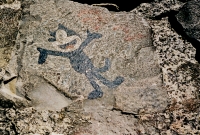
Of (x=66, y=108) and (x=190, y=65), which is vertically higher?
(x=190, y=65)

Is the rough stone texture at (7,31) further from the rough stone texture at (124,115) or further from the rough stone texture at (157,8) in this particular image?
the rough stone texture at (157,8)

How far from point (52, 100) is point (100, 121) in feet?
0.78

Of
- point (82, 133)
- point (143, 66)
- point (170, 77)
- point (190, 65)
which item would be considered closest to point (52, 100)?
point (82, 133)

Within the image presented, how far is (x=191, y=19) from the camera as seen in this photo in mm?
1247

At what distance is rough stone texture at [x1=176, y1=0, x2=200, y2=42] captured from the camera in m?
1.23

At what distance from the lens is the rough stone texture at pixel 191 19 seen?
1226 millimetres

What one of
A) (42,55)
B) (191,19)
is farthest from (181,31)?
(42,55)

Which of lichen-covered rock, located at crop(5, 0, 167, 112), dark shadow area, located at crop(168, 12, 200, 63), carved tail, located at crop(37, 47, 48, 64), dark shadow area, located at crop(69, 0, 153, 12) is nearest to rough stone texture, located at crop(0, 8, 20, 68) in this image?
lichen-covered rock, located at crop(5, 0, 167, 112)

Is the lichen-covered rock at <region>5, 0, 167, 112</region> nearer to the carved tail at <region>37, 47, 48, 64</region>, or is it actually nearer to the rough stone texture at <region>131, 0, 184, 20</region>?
the carved tail at <region>37, 47, 48, 64</region>

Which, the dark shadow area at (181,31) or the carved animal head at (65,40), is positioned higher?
the dark shadow area at (181,31)

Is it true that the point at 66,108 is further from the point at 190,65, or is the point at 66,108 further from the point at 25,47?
the point at 190,65

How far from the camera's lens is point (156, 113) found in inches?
43.2

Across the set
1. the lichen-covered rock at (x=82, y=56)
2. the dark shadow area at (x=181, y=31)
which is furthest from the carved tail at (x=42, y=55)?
the dark shadow area at (x=181, y=31)

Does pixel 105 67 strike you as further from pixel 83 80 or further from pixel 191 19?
pixel 191 19
